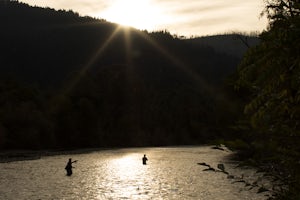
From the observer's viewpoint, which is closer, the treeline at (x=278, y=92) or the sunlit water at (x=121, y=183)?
the treeline at (x=278, y=92)

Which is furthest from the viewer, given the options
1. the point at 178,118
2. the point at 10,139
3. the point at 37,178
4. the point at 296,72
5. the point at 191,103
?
the point at 191,103

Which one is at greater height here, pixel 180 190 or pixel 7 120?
pixel 7 120

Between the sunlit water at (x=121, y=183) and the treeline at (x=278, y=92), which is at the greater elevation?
the treeline at (x=278, y=92)

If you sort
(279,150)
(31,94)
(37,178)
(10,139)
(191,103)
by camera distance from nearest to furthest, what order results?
1. (279,150)
2. (37,178)
3. (10,139)
4. (31,94)
5. (191,103)

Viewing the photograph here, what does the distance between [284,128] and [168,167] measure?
1941 inches

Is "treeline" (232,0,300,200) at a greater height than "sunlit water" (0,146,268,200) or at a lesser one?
greater

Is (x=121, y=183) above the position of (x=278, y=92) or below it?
below

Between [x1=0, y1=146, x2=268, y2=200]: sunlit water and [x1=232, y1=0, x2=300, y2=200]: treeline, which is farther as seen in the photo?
[x1=0, y1=146, x2=268, y2=200]: sunlit water

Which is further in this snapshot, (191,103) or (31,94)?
(191,103)

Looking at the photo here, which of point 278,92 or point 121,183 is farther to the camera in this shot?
point 121,183

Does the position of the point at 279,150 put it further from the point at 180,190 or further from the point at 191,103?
the point at 191,103

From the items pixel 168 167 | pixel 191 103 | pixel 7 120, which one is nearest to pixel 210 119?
pixel 191 103

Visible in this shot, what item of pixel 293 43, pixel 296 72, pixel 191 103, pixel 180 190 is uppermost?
pixel 191 103

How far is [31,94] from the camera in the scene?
3844 inches
